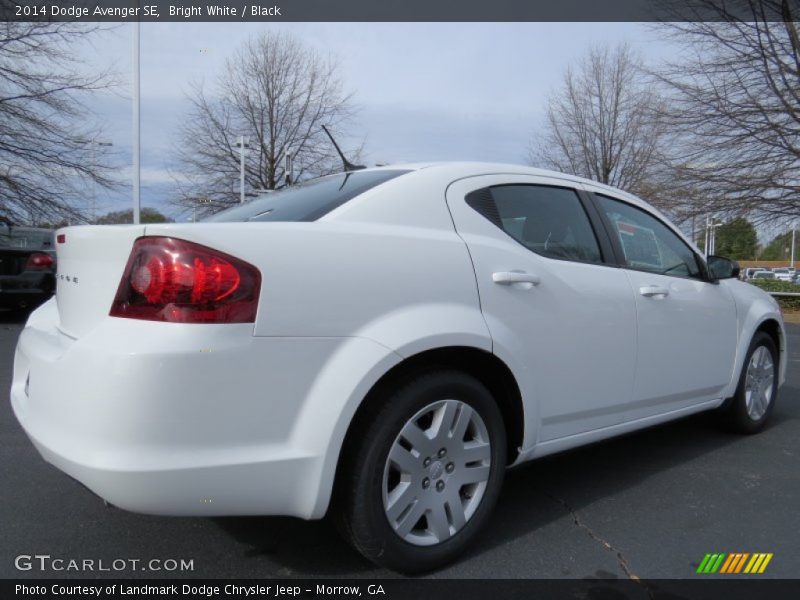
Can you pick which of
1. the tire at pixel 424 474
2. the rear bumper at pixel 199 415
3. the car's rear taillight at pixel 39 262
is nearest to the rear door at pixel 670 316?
the tire at pixel 424 474

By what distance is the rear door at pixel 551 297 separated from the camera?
2.51 m

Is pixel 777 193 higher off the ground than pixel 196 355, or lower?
higher

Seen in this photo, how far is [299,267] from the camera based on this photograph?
1996mm

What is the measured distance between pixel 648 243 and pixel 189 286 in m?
2.65

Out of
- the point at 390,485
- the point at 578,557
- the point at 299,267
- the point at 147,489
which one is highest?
the point at 299,267

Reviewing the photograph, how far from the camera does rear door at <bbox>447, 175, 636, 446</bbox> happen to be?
8.25 ft

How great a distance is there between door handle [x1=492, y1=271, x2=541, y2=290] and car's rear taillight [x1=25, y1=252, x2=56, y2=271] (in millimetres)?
9636

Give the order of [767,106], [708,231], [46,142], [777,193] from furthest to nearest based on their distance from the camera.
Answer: [708,231] → [777,193] → [767,106] → [46,142]

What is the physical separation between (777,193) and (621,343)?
57.5 feet

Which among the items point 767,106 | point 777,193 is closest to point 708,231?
point 777,193

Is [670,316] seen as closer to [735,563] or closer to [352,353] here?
[735,563]

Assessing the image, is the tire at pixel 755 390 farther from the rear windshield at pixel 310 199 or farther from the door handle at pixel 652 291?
the rear windshield at pixel 310 199

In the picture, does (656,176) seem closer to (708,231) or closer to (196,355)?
(708,231)

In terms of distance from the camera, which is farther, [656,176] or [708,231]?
[708,231]
